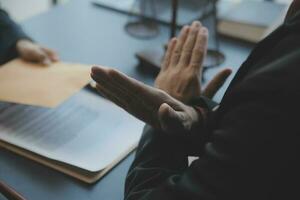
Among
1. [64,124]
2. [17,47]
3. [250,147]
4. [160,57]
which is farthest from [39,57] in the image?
[250,147]

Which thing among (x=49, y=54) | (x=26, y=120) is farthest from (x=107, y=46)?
(x=26, y=120)

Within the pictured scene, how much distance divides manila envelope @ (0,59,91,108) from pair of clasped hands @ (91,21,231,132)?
0.15 metres

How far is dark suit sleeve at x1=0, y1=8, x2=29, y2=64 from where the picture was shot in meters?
1.15

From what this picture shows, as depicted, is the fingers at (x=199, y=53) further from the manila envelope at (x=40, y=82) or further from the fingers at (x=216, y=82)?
the manila envelope at (x=40, y=82)

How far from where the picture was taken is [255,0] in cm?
155

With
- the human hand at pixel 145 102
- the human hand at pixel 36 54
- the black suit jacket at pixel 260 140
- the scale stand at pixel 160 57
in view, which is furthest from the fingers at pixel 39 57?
the black suit jacket at pixel 260 140

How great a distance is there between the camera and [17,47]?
3.72 feet

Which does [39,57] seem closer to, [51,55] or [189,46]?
[51,55]

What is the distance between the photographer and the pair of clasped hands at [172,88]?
0.69m

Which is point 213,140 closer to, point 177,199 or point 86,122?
point 177,199

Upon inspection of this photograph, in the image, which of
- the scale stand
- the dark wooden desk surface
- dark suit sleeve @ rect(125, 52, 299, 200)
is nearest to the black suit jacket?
dark suit sleeve @ rect(125, 52, 299, 200)

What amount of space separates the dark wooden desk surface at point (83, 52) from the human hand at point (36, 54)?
11cm

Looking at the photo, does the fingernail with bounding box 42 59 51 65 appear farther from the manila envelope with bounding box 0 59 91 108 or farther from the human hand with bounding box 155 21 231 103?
the human hand with bounding box 155 21 231 103

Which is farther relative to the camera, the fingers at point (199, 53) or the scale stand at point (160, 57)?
the scale stand at point (160, 57)
